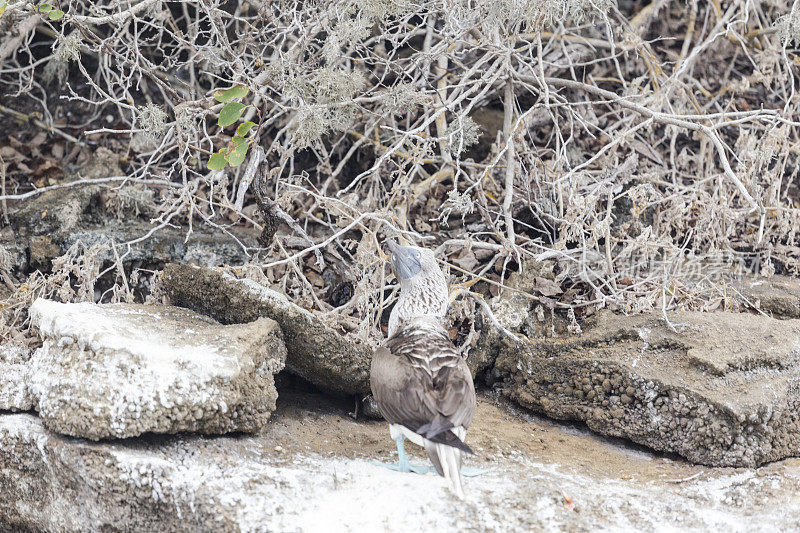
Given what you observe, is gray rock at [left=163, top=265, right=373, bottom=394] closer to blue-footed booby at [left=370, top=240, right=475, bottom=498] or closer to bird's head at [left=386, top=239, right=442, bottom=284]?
blue-footed booby at [left=370, top=240, right=475, bottom=498]

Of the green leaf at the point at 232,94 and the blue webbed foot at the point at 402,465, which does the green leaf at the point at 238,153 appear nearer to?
the green leaf at the point at 232,94

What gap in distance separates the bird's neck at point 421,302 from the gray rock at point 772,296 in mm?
1950

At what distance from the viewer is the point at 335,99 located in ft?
15.4

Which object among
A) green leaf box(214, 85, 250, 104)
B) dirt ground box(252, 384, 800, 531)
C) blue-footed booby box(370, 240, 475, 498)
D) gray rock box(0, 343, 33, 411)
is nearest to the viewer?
dirt ground box(252, 384, 800, 531)

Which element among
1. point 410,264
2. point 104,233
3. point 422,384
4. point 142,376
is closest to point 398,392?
point 422,384

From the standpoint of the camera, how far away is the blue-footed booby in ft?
10.3

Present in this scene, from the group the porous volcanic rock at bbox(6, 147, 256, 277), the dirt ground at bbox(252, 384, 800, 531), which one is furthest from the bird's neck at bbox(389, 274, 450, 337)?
the porous volcanic rock at bbox(6, 147, 256, 277)

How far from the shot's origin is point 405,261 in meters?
3.90

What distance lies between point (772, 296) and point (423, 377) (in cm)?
266

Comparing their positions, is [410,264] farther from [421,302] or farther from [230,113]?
[230,113]

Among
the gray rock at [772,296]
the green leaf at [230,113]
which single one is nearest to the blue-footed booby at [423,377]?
the green leaf at [230,113]

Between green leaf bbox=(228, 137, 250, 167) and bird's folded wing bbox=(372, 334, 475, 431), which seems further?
green leaf bbox=(228, 137, 250, 167)

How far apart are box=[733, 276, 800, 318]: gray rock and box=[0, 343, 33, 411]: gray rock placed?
13.0 feet

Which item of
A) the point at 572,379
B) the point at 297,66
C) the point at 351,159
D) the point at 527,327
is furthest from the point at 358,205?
the point at 572,379
